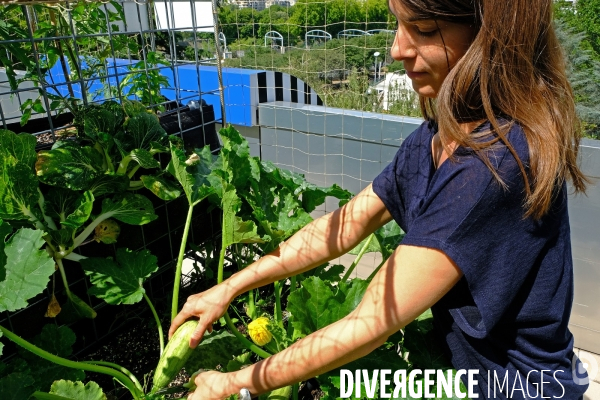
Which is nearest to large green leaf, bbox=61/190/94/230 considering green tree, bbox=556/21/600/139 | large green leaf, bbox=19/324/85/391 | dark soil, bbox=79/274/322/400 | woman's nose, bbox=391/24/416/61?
large green leaf, bbox=19/324/85/391

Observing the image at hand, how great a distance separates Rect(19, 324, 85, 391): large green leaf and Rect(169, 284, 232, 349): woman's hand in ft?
0.73

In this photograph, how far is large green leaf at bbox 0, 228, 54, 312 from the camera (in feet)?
2.75

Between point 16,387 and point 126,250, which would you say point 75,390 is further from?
point 126,250

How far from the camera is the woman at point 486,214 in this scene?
67 cm

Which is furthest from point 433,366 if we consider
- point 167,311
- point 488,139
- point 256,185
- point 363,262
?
point 363,262

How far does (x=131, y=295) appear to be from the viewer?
1.09 m

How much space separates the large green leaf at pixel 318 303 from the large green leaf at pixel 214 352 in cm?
17

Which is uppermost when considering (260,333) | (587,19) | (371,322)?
(587,19)

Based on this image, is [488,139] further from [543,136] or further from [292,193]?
[292,193]

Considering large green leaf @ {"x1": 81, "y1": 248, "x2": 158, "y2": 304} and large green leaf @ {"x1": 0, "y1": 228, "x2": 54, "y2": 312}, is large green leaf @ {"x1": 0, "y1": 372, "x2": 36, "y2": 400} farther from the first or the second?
large green leaf @ {"x1": 81, "y1": 248, "x2": 158, "y2": 304}

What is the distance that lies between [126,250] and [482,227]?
2.50 feet

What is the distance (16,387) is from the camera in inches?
32.8

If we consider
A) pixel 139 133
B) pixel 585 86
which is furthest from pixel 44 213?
pixel 585 86

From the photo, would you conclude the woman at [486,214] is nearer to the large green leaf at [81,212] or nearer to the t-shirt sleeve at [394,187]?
the t-shirt sleeve at [394,187]
